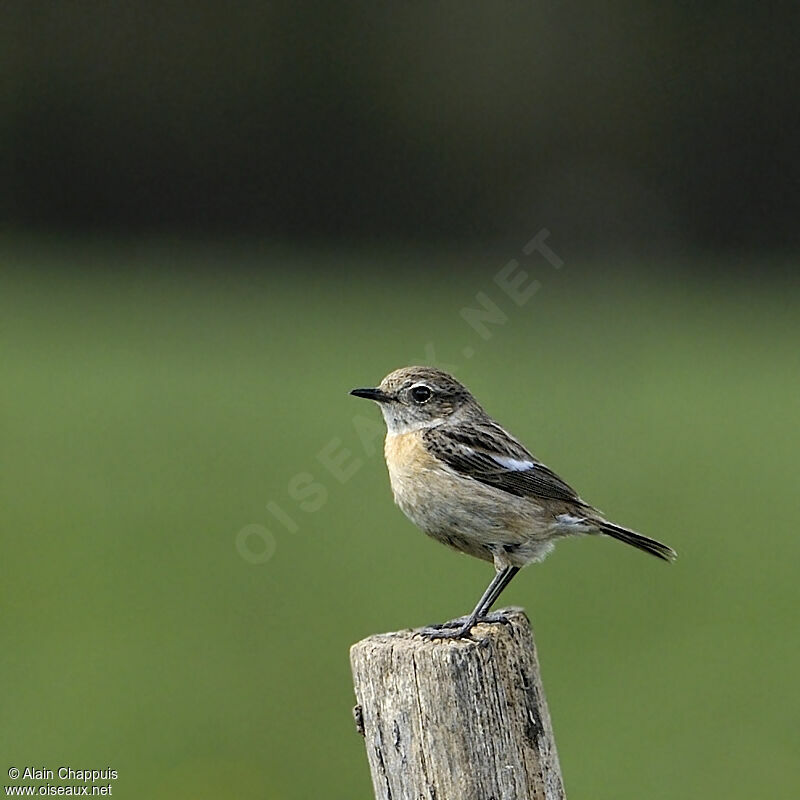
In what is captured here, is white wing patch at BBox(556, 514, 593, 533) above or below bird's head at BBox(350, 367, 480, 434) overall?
below

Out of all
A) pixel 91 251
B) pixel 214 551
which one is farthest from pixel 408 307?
pixel 214 551

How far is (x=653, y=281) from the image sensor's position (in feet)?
91.3

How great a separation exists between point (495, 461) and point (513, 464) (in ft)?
0.26

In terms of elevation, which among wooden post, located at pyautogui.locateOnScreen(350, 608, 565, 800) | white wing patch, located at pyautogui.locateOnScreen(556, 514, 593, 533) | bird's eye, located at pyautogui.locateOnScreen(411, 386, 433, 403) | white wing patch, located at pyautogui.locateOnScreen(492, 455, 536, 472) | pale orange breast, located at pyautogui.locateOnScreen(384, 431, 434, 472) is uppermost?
bird's eye, located at pyautogui.locateOnScreen(411, 386, 433, 403)

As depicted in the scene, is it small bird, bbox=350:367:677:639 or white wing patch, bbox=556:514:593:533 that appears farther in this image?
white wing patch, bbox=556:514:593:533

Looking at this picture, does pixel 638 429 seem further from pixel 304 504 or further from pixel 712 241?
pixel 712 241

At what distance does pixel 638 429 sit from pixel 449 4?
2079 centimetres

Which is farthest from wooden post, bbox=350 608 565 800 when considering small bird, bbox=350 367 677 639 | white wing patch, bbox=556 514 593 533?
white wing patch, bbox=556 514 593 533

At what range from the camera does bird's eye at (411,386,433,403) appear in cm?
678

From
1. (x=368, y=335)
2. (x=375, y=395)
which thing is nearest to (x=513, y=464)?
(x=375, y=395)

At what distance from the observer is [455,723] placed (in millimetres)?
4352

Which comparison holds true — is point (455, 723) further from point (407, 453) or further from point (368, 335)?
point (368, 335)

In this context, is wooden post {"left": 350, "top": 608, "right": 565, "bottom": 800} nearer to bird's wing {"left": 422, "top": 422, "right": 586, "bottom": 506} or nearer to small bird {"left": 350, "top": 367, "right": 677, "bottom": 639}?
small bird {"left": 350, "top": 367, "right": 677, "bottom": 639}

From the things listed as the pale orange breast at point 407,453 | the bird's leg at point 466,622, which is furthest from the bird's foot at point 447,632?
the pale orange breast at point 407,453
